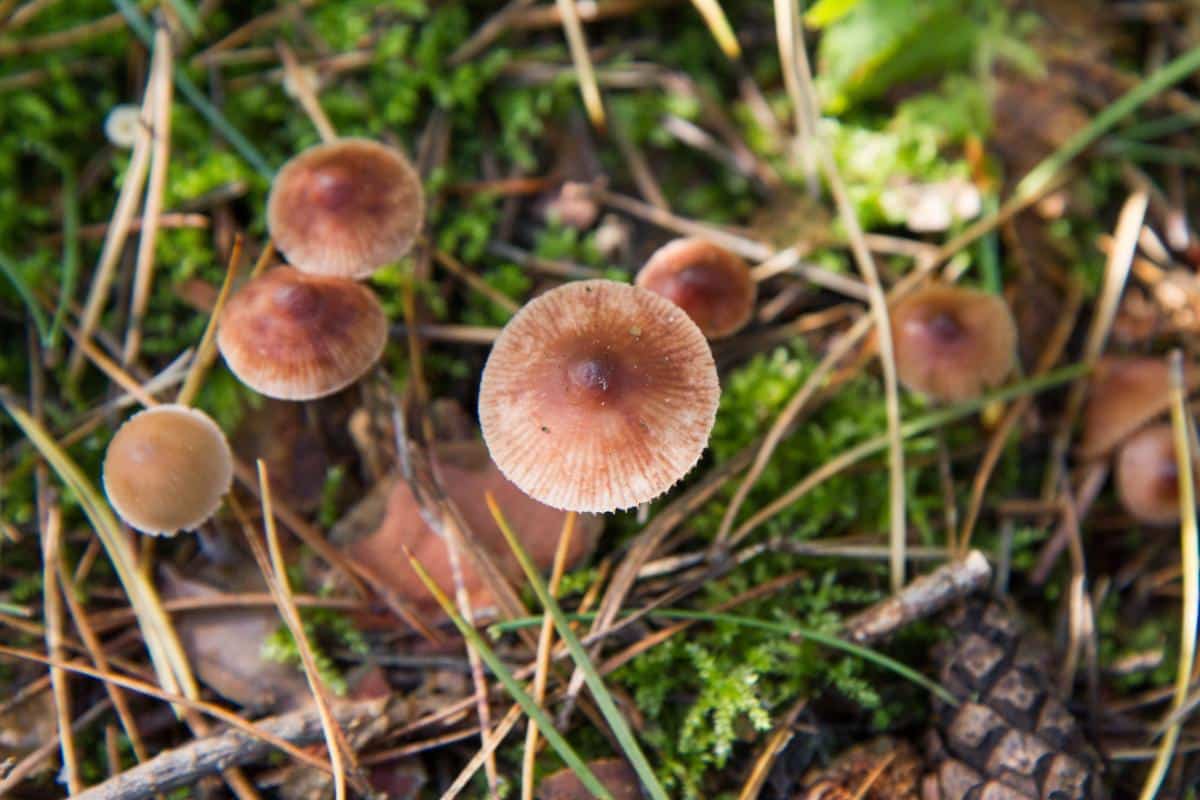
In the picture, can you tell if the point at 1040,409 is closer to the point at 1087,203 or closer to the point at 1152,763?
the point at 1087,203

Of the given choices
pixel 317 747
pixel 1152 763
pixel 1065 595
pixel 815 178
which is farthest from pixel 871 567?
pixel 317 747

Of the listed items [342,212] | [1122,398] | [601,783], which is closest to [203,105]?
[342,212]

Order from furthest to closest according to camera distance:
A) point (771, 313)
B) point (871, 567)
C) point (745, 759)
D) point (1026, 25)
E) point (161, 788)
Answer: point (1026, 25) < point (771, 313) < point (871, 567) < point (745, 759) < point (161, 788)

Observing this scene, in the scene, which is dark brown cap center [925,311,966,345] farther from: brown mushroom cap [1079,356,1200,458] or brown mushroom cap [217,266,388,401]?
brown mushroom cap [217,266,388,401]

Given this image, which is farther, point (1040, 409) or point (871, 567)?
point (1040, 409)

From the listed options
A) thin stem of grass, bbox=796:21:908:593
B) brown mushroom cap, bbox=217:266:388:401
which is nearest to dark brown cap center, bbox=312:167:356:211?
brown mushroom cap, bbox=217:266:388:401

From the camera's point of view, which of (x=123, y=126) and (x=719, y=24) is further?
(x=719, y=24)

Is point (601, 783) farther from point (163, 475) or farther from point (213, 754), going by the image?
point (163, 475)
